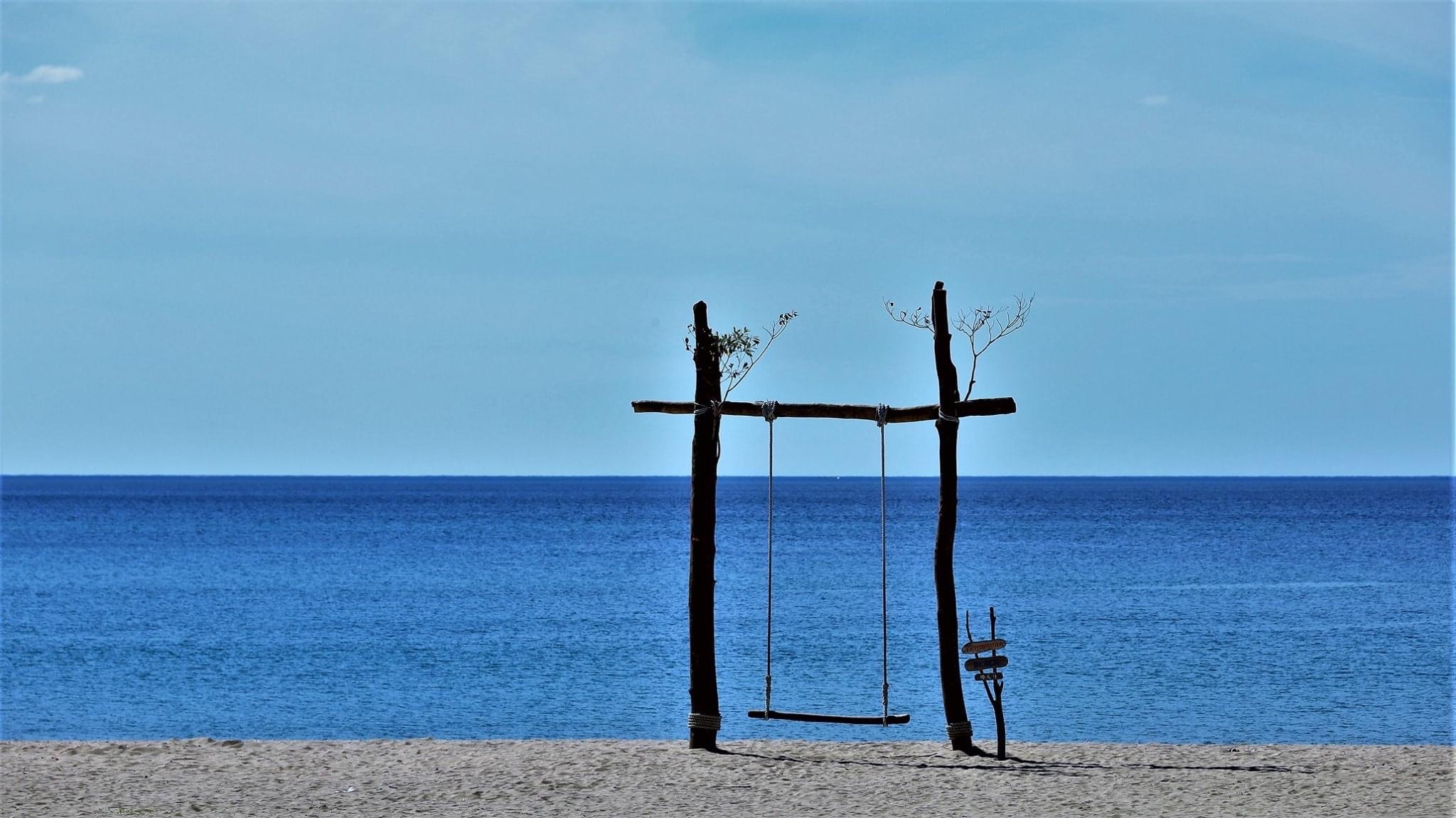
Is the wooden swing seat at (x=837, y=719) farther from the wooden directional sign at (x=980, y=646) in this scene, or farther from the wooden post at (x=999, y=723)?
the wooden post at (x=999, y=723)

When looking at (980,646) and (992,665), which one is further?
(992,665)

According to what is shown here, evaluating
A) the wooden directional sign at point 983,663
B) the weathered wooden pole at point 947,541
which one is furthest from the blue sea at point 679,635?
the wooden directional sign at point 983,663

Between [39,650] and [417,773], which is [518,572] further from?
[417,773]

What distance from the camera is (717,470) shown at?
11117 mm

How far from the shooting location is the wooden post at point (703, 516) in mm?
11055

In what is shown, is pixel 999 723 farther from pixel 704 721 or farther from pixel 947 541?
pixel 704 721

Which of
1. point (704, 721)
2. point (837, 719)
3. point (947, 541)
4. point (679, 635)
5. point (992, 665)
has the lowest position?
point (679, 635)

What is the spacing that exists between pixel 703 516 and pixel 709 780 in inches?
79.0

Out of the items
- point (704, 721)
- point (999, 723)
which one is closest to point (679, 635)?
point (704, 721)

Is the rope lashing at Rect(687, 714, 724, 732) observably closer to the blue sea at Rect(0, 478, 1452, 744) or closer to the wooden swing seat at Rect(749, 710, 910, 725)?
the wooden swing seat at Rect(749, 710, 910, 725)

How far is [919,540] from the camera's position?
74.1 metres

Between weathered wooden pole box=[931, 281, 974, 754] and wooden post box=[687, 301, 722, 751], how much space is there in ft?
5.59

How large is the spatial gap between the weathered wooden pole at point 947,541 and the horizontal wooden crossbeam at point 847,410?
11 centimetres

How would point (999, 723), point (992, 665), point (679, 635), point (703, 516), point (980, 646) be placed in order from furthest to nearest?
point (679, 635), point (703, 516), point (999, 723), point (992, 665), point (980, 646)
